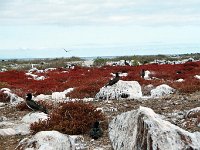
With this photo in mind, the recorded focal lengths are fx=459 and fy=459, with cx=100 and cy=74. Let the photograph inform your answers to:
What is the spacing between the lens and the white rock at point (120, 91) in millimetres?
19358

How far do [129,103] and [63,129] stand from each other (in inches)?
222

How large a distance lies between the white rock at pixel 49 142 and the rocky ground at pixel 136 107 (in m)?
1.70

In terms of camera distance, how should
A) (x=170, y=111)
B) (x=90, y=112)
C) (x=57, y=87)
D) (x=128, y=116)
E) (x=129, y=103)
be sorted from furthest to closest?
1. (x=57, y=87)
2. (x=129, y=103)
3. (x=170, y=111)
4. (x=90, y=112)
5. (x=128, y=116)

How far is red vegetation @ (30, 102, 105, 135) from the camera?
11.6 metres

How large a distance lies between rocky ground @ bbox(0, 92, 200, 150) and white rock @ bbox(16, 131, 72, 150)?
1.70 m

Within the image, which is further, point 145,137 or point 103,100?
point 103,100

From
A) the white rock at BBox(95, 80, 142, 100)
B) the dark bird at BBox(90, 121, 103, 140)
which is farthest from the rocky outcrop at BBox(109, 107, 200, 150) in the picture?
the white rock at BBox(95, 80, 142, 100)

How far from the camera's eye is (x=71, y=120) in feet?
39.6

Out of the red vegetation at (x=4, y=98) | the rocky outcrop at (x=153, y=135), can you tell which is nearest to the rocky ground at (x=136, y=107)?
the rocky outcrop at (x=153, y=135)

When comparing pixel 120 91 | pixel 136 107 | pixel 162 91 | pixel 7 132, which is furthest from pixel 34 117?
pixel 162 91

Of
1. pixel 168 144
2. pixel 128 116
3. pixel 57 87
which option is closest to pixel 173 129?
pixel 168 144

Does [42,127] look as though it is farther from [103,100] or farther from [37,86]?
[37,86]

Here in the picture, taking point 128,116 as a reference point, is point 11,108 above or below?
below

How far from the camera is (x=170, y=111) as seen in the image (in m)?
14.3
